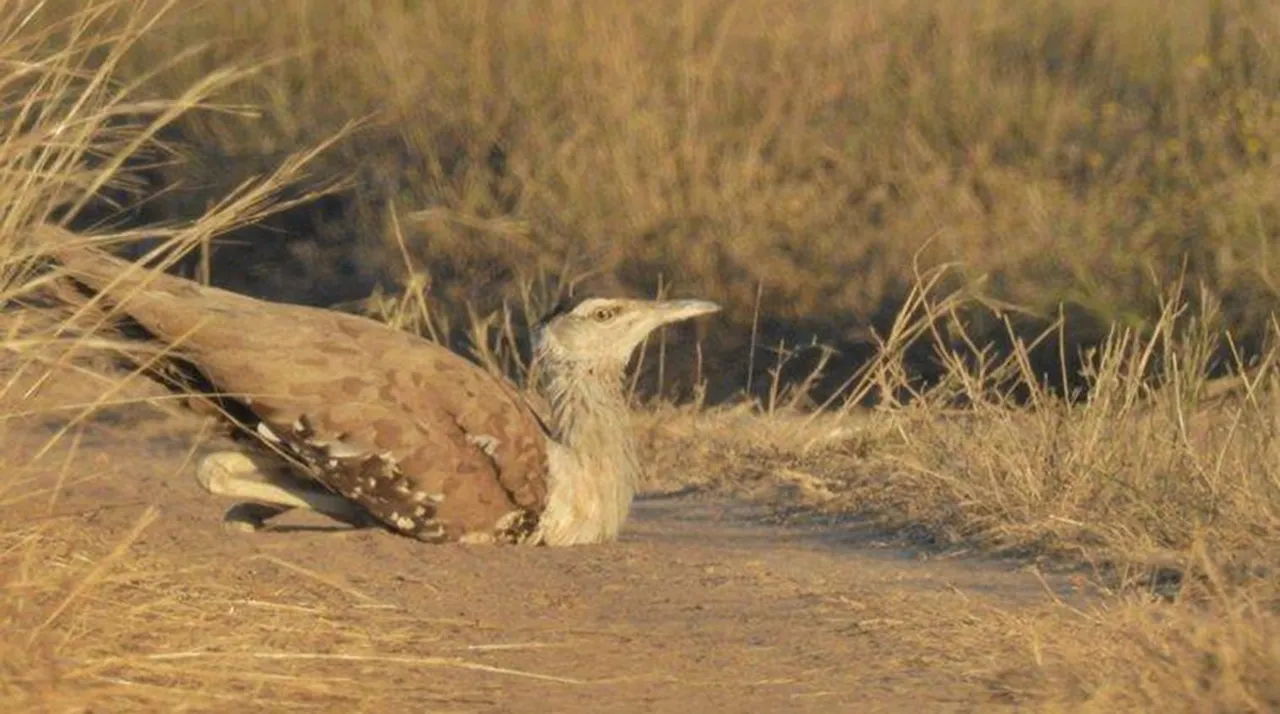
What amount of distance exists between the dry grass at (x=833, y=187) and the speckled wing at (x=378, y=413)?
39.8 inches

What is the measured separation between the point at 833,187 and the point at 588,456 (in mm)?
6286

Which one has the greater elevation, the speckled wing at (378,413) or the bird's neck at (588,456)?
the speckled wing at (378,413)

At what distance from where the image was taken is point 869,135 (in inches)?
569

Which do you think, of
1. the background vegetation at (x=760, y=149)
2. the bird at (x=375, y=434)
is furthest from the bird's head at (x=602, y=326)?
the background vegetation at (x=760, y=149)

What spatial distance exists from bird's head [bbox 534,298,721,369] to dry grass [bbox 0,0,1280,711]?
97 centimetres

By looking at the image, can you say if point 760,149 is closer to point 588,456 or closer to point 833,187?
point 833,187

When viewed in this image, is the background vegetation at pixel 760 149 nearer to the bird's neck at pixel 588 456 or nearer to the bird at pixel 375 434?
the bird's neck at pixel 588 456

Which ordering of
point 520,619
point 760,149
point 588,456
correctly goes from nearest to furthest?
point 520,619 → point 588,456 → point 760,149

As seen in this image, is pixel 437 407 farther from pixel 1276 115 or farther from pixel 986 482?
pixel 1276 115

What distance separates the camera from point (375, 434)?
759 cm

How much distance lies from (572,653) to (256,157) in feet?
29.9

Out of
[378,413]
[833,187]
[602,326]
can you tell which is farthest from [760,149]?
[378,413]

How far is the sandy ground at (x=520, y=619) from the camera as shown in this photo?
17.7ft

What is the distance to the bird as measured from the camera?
24.4ft
